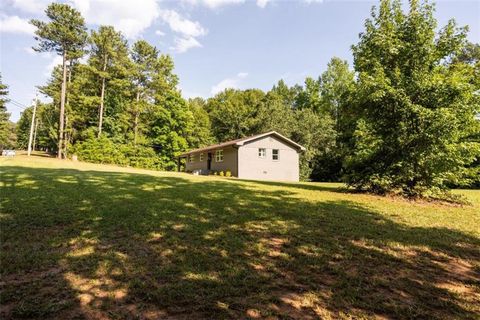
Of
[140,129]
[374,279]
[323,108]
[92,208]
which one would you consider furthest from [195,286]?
[323,108]

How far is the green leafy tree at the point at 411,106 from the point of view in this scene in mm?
10430

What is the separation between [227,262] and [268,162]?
2453cm

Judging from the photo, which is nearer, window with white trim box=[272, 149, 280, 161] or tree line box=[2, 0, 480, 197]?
tree line box=[2, 0, 480, 197]

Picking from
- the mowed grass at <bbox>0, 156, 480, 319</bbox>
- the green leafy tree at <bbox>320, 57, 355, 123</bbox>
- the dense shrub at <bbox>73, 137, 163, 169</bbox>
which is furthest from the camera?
the green leafy tree at <bbox>320, 57, 355, 123</bbox>

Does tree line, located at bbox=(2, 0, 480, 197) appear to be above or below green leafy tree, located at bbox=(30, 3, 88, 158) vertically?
below

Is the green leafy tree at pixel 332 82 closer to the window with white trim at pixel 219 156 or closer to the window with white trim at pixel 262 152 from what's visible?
the window with white trim at pixel 262 152

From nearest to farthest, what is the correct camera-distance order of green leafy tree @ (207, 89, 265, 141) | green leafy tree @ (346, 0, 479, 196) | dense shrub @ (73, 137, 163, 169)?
green leafy tree @ (346, 0, 479, 196), dense shrub @ (73, 137, 163, 169), green leafy tree @ (207, 89, 265, 141)

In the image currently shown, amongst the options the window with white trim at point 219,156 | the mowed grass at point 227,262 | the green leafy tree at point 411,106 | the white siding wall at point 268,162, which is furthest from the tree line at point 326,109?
the window with white trim at point 219,156

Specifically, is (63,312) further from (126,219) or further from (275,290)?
(126,219)

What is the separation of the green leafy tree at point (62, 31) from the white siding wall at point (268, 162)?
23880 millimetres

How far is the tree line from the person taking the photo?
10.8 m

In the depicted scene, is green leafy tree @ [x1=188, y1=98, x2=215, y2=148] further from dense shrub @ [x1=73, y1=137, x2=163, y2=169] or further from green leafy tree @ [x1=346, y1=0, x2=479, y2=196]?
green leafy tree @ [x1=346, y1=0, x2=479, y2=196]

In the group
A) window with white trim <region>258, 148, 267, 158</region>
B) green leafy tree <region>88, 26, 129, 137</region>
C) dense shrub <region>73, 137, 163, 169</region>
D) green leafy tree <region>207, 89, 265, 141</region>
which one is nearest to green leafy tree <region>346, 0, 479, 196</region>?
window with white trim <region>258, 148, 267, 158</region>

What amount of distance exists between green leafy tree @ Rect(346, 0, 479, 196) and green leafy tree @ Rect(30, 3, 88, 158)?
3458cm
